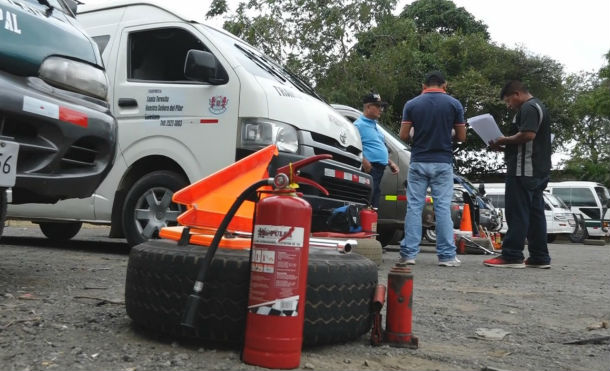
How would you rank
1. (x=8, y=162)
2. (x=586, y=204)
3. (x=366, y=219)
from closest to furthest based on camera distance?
1. (x=8, y=162)
2. (x=366, y=219)
3. (x=586, y=204)

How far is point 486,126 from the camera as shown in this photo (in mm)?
6008

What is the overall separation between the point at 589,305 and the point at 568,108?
2567 centimetres

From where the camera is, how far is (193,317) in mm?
2035

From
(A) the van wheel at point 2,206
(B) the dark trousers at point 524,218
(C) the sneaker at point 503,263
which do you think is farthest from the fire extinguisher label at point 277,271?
(C) the sneaker at point 503,263

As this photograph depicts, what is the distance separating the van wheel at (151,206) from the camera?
5.00 meters

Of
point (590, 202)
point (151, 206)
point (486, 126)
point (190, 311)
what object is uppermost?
point (590, 202)

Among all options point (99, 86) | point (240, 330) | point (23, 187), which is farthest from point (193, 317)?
point (99, 86)

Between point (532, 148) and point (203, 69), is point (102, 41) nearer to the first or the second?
point (203, 69)

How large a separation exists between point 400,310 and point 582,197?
820 inches

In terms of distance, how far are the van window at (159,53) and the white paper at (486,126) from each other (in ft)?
9.23

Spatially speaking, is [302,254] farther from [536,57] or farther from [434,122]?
[536,57]

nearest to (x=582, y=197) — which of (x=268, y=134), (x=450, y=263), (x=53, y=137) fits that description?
(x=450, y=263)

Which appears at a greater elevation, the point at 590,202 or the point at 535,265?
the point at 590,202

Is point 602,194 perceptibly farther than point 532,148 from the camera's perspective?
Yes
